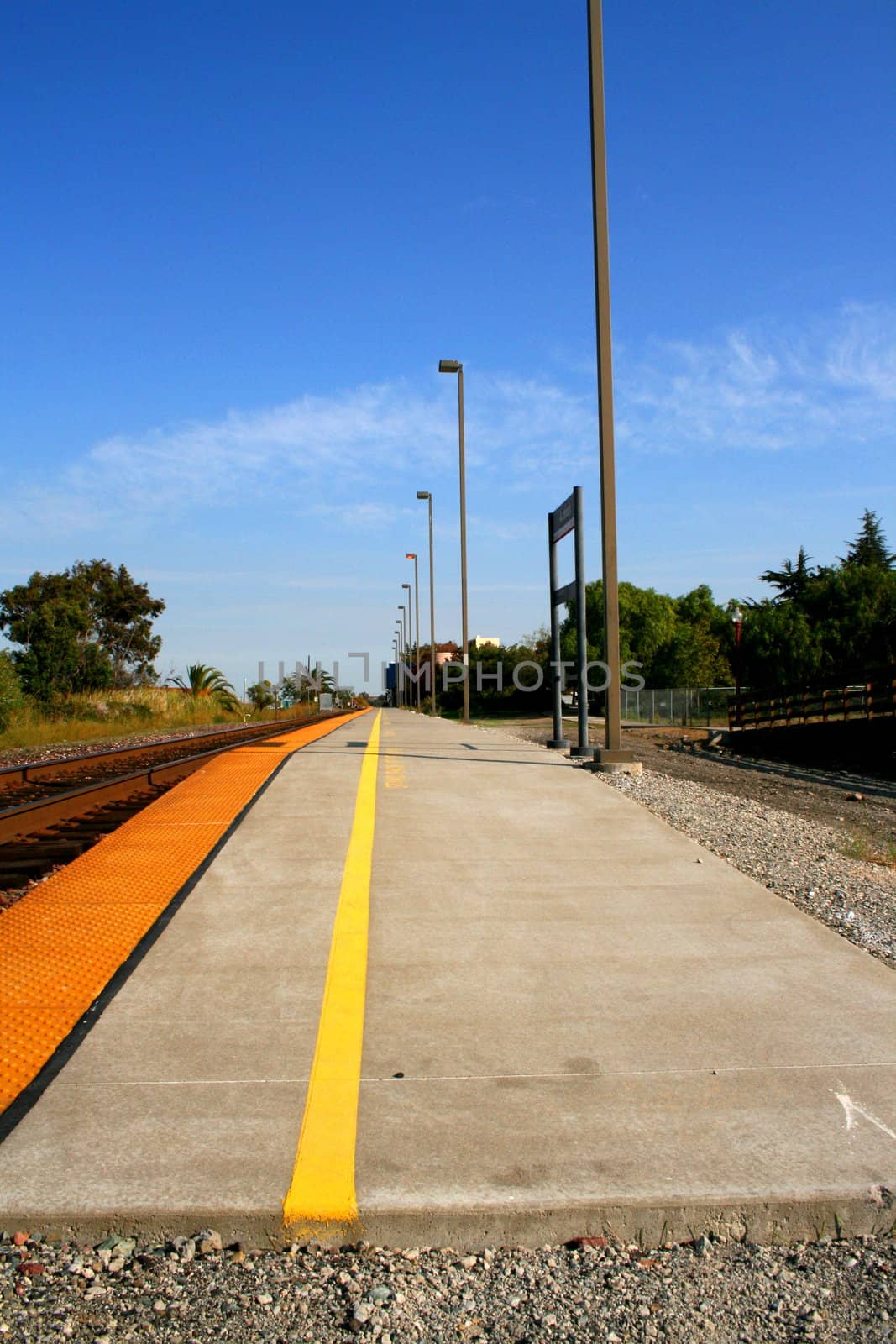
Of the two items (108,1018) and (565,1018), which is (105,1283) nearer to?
(108,1018)

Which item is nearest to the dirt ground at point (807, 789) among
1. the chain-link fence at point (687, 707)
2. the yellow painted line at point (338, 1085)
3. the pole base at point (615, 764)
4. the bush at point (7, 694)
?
the pole base at point (615, 764)

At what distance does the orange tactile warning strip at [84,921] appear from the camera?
12.9ft

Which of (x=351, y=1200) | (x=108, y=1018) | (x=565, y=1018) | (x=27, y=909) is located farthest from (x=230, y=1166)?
(x=27, y=909)

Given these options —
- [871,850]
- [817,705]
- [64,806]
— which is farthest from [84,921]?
[817,705]

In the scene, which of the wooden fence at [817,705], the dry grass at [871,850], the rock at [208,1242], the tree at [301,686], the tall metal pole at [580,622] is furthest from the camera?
the tree at [301,686]

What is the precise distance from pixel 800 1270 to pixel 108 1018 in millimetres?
2612

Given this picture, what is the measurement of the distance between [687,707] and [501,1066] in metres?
45.0

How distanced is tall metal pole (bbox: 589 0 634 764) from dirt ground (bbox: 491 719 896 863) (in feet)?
9.35

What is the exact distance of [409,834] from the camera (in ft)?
24.0

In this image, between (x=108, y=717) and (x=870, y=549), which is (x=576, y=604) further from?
(x=870, y=549)

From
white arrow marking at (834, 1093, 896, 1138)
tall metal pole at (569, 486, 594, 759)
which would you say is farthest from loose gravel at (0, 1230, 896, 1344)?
tall metal pole at (569, 486, 594, 759)

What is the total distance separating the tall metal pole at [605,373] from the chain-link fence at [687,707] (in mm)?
33275

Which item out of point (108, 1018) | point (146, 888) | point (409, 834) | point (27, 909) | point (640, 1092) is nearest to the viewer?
point (640, 1092)

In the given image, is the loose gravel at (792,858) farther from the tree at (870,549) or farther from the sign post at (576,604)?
the tree at (870,549)
